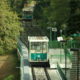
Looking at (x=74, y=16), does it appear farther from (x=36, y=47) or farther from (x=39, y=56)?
(x=36, y=47)

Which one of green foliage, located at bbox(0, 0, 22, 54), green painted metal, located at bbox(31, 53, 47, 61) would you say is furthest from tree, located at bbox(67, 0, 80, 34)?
green painted metal, located at bbox(31, 53, 47, 61)

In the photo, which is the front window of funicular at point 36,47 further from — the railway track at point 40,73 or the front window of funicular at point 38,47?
the railway track at point 40,73

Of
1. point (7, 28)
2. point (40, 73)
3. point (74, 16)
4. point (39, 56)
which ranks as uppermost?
point (74, 16)

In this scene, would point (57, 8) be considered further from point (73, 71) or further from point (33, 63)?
point (33, 63)

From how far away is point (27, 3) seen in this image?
78.2 metres

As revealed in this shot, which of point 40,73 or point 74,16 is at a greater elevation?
point 74,16

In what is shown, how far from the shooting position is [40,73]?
25953mm

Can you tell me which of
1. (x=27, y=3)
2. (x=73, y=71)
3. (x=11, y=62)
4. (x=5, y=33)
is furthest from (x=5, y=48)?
(x=27, y=3)

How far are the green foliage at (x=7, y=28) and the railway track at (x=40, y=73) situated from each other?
2415mm

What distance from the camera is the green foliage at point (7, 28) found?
26.8 metres

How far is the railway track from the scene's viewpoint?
24.5 metres

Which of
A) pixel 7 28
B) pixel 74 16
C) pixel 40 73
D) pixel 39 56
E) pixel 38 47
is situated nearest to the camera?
pixel 74 16

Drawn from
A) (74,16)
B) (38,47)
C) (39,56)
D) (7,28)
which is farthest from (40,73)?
(74,16)

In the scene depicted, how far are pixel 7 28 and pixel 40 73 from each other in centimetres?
396
